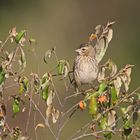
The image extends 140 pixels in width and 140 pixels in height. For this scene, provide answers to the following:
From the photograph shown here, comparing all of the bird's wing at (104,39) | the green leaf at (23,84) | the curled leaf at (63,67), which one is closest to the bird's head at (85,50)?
the bird's wing at (104,39)

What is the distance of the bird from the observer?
270 inches

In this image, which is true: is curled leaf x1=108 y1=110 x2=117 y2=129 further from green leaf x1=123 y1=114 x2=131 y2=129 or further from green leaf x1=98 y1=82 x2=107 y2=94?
green leaf x1=98 y1=82 x2=107 y2=94

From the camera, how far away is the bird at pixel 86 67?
22.5 feet

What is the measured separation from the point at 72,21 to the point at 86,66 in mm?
10803

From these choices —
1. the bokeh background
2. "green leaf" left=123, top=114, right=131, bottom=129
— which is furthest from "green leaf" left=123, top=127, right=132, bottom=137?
the bokeh background

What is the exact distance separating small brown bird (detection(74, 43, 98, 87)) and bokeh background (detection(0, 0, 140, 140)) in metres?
8.24

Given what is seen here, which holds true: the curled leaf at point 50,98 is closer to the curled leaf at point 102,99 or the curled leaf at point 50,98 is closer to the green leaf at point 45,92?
the green leaf at point 45,92

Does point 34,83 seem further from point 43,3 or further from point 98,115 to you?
point 43,3

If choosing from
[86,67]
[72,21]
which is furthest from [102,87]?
[72,21]

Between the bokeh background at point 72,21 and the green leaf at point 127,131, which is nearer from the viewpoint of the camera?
the green leaf at point 127,131

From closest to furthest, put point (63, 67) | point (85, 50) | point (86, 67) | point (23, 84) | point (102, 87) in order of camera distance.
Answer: point (102, 87) < point (23, 84) < point (63, 67) < point (86, 67) < point (85, 50)

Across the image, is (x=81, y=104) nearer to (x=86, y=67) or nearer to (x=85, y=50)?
(x=86, y=67)

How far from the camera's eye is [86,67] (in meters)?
6.93

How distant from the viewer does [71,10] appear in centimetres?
1814
